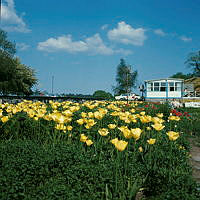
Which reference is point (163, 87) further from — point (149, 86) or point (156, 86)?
point (149, 86)

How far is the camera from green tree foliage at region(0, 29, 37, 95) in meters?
27.6

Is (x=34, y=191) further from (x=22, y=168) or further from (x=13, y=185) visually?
(x=22, y=168)

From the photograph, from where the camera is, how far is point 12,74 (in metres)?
28.2

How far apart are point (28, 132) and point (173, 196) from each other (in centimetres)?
335

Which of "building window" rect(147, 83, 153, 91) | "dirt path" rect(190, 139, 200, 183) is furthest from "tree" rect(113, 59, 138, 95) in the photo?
"dirt path" rect(190, 139, 200, 183)

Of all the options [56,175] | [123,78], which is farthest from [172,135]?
[123,78]

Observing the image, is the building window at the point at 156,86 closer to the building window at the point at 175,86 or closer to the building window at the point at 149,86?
the building window at the point at 149,86

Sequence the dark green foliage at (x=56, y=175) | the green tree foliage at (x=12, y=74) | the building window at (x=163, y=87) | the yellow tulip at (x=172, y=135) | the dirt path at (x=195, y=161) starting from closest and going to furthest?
the dark green foliage at (x=56, y=175) < the yellow tulip at (x=172, y=135) < the dirt path at (x=195, y=161) < the green tree foliage at (x=12, y=74) < the building window at (x=163, y=87)

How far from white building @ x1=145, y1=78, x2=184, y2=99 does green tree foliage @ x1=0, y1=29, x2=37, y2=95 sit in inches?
734

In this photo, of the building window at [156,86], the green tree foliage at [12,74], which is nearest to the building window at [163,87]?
the building window at [156,86]

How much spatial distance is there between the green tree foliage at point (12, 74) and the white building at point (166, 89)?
18.6 metres

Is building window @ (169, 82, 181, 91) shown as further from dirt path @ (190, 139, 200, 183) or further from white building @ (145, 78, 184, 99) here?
dirt path @ (190, 139, 200, 183)

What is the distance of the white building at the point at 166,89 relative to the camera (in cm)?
3584

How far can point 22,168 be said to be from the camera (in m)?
2.81
